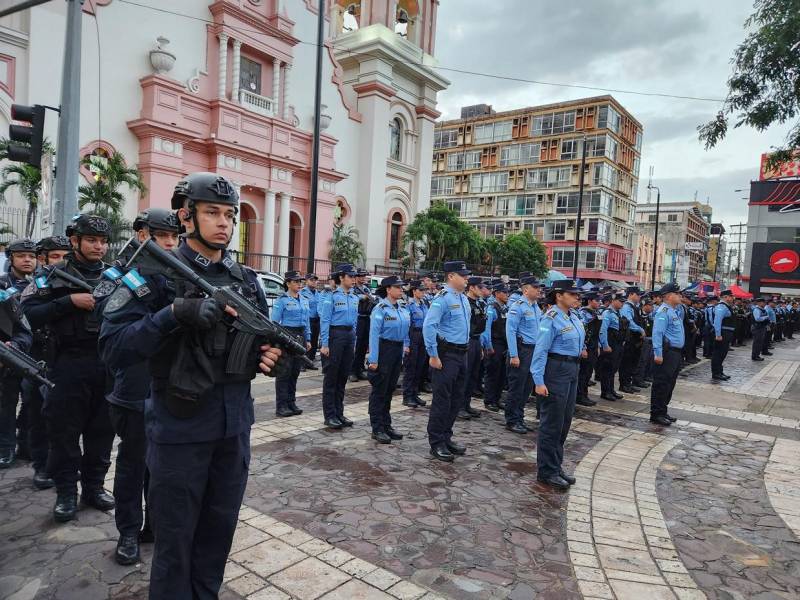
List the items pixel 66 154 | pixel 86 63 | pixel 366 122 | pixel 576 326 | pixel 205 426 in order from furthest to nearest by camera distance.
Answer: pixel 366 122 < pixel 86 63 < pixel 66 154 < pixel 576 326 < pixel 205 426

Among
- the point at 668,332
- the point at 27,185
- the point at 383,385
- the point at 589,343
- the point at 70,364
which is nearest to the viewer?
the point at 70,364

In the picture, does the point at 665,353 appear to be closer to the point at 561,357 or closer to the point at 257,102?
the point at 561,357

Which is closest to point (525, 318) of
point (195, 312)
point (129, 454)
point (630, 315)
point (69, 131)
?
point (630, 315)

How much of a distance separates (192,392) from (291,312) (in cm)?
610

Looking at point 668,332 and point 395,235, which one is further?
point 395,235

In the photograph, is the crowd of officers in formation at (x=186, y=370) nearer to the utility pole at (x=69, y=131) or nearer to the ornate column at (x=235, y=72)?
the utility pole at (x=69, y=131)

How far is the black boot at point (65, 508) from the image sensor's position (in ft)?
12.5

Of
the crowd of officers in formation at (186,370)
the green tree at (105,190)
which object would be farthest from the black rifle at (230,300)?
the green tree at (105,190)

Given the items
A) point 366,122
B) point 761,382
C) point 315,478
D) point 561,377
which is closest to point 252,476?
point 315,478

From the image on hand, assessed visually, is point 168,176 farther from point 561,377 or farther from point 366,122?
point 561,377

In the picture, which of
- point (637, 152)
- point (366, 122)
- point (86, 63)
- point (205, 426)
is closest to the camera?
point (205, 426)

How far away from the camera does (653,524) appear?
441 centimetres

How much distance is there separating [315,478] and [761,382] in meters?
12.7

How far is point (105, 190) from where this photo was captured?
600 inches
